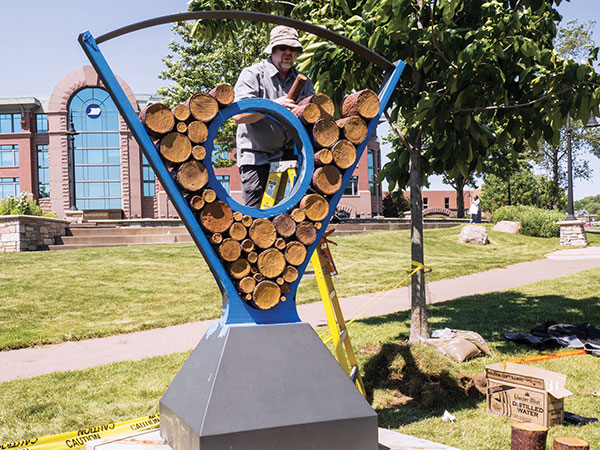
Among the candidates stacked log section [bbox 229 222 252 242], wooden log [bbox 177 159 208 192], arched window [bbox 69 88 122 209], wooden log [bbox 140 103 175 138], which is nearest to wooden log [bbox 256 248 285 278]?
stacked log section [bbox 229 222 252 242]

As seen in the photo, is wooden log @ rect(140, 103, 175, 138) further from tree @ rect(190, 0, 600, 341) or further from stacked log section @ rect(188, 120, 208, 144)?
tree @ rect(190, 0, 600, 341)

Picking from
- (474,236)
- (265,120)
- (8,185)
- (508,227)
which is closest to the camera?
(265,120)

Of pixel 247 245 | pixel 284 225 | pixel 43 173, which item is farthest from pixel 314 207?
pixel 43 173

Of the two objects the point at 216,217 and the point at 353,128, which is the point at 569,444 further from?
the point at 216,217

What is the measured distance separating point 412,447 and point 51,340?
5262 millimetres

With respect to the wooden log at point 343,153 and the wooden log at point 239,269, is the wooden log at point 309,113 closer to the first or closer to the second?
the wooden log at point 343,153

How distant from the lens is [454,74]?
529 centimetres

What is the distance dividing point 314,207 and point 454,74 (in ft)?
9.29

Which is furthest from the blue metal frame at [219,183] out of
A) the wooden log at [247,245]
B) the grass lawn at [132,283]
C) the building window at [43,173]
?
the building window at [43,173]

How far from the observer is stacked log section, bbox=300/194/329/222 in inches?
125

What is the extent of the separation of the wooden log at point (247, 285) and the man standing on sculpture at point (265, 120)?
102 cm

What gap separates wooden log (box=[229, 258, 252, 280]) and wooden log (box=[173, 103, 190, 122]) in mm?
792

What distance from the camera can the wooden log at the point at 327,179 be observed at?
3213mm

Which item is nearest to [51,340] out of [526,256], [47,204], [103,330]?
[103,330]
